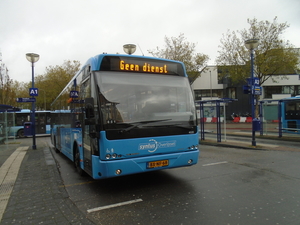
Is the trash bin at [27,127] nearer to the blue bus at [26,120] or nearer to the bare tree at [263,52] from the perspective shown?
the blue bus at [26,120]

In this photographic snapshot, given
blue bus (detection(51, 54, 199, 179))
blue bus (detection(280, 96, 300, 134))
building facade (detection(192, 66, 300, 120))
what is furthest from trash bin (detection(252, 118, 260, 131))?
building facade (detection(192, 66, 300, 120))

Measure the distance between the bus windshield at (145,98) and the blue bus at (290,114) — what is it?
11.9 metres

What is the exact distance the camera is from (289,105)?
16.0m

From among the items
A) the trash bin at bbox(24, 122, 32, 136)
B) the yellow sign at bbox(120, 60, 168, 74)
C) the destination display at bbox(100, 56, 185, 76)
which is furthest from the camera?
the trash bin at bbox(24, 122, 32, 136)

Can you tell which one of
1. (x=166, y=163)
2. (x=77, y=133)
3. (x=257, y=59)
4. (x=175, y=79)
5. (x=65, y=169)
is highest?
(x=257, y=59)

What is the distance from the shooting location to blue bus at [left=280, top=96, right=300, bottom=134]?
599 inches

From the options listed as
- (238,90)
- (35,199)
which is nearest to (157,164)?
(35,199)

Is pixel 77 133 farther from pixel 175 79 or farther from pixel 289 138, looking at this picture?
pixel 289 138

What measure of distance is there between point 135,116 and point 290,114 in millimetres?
14594

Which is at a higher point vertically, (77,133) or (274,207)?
(77,133)

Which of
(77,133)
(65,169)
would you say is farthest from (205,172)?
(65,169)

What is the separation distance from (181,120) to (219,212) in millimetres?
2245

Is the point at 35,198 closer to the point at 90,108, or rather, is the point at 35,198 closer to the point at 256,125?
the point at 90,108

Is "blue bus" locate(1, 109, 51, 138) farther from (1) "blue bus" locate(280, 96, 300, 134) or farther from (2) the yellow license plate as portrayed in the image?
(2) the yellow license plate
